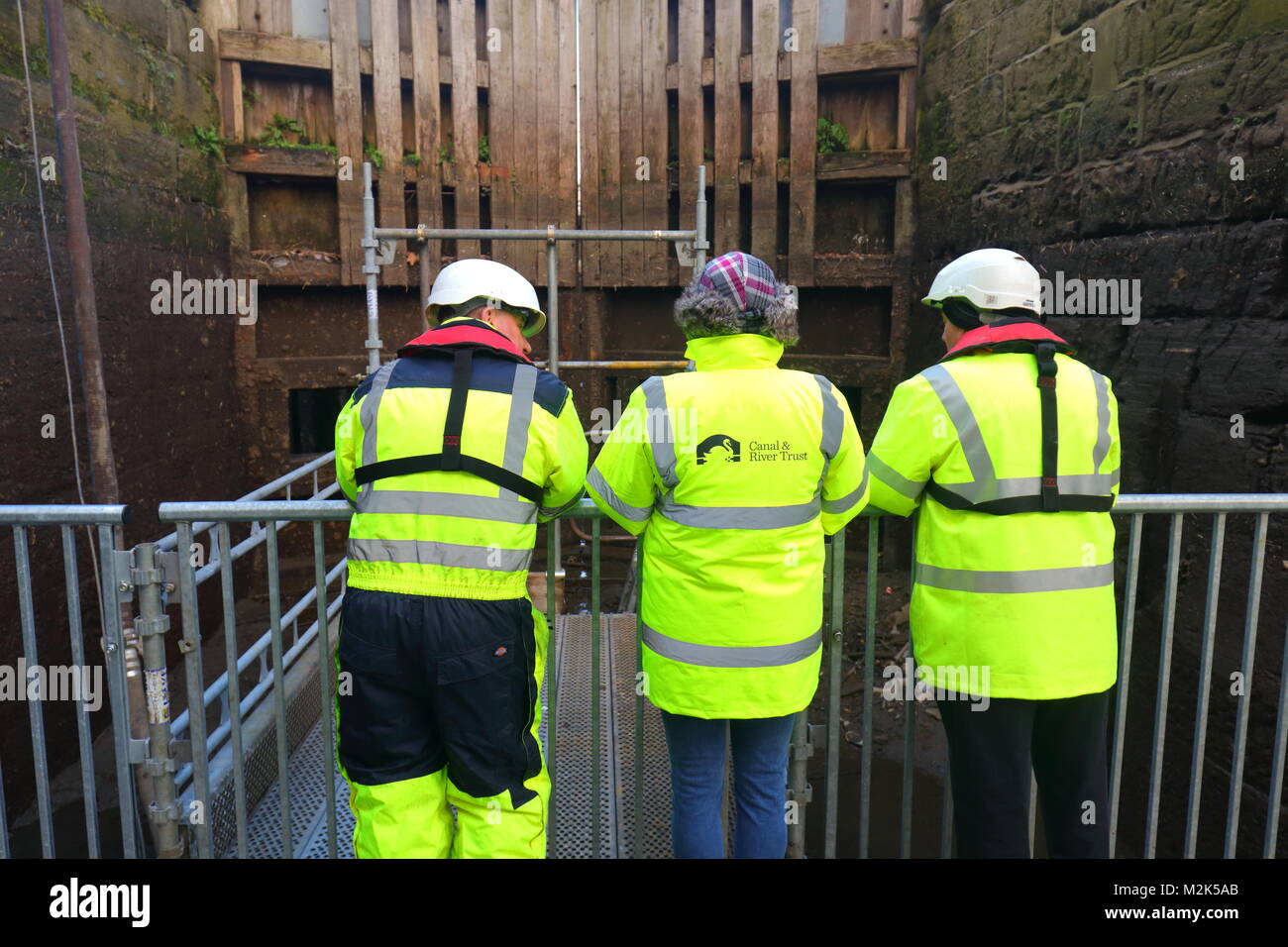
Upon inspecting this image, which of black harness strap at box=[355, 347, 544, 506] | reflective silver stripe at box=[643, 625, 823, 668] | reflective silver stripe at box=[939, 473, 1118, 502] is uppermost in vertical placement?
black harness strap at box=[355, 347, 544, 506]

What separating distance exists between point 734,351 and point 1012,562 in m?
0.89

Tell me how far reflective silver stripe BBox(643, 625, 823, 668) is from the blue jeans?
0.60 ft

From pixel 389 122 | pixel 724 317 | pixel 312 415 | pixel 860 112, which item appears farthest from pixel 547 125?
pixel 724 317

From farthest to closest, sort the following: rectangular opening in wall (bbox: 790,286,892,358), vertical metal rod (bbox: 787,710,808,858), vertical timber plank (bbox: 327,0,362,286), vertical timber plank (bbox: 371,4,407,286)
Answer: rectangular opening in wall (bbox: 790,286,892,358) < vertical timber plank (bbox: 371,4,407,286) < vertical timber plank (bbox: 327,0,362,286) < vertical metal rod (bbox: 787,710,808,858)

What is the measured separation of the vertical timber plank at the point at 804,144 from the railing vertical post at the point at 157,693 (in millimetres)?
6741

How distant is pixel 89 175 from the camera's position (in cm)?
589

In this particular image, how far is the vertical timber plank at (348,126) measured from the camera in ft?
25.4

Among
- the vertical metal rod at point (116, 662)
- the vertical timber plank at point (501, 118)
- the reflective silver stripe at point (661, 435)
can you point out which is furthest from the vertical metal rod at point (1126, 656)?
the vertical timber plank at point (501, 118)

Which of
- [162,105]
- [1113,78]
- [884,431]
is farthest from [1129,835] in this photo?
[162,105]

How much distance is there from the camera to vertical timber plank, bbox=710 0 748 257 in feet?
26.1

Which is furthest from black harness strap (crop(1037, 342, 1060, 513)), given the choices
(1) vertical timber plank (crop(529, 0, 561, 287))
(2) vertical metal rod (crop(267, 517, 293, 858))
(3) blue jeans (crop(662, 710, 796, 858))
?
(1) vertical timber plank (crop(529, 0, 561, 287))

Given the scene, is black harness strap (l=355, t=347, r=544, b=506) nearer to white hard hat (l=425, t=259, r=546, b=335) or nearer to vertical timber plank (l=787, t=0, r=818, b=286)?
white hard hat (l=425, t=259, r=546, b=335)
